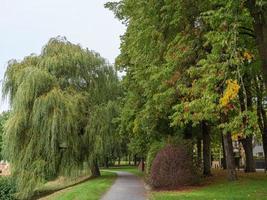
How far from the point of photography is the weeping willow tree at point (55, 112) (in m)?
26.8

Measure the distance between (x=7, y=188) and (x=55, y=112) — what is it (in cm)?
643

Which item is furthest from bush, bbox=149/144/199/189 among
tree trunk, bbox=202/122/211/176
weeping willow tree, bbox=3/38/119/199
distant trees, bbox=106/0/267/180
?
weeping willow tree, bbox=3/38/119/199

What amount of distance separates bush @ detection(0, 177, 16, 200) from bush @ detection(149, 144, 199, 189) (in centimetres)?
1085

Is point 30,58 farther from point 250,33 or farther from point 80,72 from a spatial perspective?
point 250,33

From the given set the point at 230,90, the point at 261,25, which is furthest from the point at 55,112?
the point at 261,25

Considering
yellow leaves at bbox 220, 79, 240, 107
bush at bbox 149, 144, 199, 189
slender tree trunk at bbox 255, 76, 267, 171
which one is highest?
slender tree trunk at bbox 255, 76, 267, 171

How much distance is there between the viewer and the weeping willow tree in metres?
26.8

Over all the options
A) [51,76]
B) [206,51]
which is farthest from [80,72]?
[206,51]

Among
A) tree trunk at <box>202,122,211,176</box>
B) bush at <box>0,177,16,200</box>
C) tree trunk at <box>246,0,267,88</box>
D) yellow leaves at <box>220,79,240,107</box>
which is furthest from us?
bush at <box>0,177,16,200</box>

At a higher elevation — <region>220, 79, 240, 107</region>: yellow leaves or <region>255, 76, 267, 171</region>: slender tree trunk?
<region>255, 76, 267, 171</region>: slender tree trunk

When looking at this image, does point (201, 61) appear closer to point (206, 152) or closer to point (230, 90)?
point (230, 90)

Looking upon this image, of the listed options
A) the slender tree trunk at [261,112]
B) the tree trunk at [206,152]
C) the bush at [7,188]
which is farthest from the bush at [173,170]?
the bush at [7,188]

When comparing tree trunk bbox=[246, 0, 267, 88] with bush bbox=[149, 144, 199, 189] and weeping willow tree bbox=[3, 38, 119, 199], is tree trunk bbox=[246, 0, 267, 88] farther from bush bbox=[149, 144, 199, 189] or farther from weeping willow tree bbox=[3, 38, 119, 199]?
weeping willow tree bbox=[3, 38, 119, 199]

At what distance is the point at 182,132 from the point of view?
2653cm
